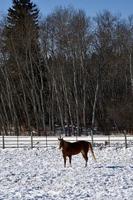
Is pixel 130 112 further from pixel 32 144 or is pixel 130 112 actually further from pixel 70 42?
pixel 32 144

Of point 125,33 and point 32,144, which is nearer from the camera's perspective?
point 32,144

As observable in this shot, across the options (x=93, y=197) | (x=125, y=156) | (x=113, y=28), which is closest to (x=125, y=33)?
(x=113, y=28)

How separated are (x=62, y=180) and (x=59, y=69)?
36288mm

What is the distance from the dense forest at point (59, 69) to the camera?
49219 millimetres

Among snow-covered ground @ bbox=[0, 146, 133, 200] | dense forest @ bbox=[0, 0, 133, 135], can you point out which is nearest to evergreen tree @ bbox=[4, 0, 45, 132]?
dense forest @ bbox=[0, 0, 133, 135]

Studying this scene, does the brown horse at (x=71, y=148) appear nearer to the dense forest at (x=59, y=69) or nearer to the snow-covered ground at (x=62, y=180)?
the snow-covered ground at (x=62, y=180)

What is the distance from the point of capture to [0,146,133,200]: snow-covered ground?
1276 cm

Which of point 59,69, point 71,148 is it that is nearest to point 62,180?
point 71,148

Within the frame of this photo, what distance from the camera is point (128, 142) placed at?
100 ft

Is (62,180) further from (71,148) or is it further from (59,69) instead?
(59,69)

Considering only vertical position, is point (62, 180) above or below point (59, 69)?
below

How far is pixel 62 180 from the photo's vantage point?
1561 cm

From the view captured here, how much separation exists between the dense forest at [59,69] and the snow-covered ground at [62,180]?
995 inches

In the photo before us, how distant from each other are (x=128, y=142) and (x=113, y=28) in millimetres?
26679
